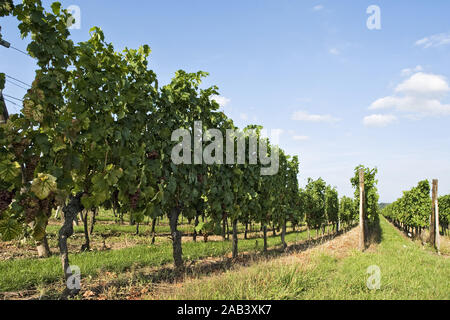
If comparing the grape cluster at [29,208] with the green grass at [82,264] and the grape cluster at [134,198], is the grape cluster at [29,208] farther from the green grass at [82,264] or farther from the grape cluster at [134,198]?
the green grass at [82,264]

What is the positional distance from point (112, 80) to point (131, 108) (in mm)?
1011

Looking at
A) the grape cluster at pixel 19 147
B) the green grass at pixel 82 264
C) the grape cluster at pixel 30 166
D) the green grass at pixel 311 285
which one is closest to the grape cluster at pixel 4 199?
the grape cluster at pixel 30 166

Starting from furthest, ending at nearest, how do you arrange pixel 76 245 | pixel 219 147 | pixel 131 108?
pixel 76 245 < pixel 219 147 < pixel 131 108

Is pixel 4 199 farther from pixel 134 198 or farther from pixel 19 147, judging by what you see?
pixel 134 198

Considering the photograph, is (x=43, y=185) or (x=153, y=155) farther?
(x=153, y=155)

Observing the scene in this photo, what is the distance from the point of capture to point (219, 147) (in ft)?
28.9

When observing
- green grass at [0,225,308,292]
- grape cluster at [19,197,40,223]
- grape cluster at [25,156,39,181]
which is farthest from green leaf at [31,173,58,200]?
green grass at [0,225,308,292]

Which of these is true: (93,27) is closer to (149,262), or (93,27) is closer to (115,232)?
(149,262)

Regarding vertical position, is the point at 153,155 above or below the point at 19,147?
above

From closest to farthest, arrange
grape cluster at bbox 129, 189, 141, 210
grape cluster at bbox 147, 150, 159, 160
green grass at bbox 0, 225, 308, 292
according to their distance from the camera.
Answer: grape cluster at bbox 129, 189, 141, 210 < grape cluster at bbox 147, 150, 159, 160 < green grass at bbox 0, 225, 308, 292

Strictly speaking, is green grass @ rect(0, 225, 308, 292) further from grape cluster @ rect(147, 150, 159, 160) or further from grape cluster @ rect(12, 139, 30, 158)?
grape cluster @ rect(12, 139, 30, 158)

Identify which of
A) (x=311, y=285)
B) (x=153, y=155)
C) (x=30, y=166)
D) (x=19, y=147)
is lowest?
(x=311, y=285)

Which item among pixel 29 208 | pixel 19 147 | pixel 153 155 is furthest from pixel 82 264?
pixel 19 147
